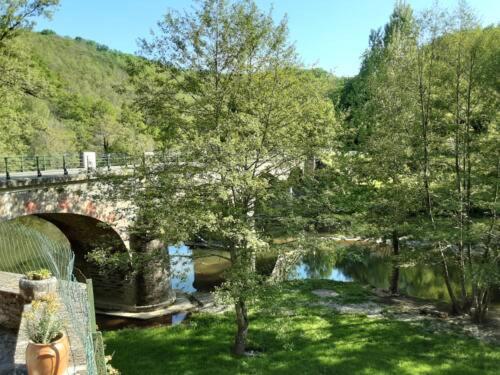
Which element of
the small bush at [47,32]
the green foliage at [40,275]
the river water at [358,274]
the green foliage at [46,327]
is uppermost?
the small bush at [47,32]

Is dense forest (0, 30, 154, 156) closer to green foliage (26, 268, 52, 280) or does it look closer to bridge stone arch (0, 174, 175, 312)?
bridge stone arch (0, 174, 175, 312)

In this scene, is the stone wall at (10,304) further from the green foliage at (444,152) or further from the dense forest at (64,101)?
the green foliage at (444,152)

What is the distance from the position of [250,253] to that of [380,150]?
7.13 m

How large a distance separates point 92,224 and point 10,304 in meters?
10.1

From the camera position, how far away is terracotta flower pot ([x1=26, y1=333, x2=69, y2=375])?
17.4 feet

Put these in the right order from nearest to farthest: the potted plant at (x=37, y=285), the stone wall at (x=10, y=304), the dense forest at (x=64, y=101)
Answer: the potted plant at (x=37, y=285) < the stone wall at (x=10, y=304) < the dense forest at (x=64, y=101)

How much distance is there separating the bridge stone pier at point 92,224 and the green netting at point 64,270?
1319 millimetres

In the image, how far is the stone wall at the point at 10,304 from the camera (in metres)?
8.41

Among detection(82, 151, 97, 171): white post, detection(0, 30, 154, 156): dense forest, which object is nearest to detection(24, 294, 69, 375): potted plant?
detection(0, 30, 154, 156): dense forest

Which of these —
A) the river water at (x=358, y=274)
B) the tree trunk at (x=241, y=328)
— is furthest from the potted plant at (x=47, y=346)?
the river water at (x=358, y=274)

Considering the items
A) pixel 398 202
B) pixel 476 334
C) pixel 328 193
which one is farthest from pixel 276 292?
pixel 476 334

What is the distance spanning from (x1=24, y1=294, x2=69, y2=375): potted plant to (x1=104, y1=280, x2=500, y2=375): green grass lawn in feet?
19.4

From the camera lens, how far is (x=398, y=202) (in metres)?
15.4

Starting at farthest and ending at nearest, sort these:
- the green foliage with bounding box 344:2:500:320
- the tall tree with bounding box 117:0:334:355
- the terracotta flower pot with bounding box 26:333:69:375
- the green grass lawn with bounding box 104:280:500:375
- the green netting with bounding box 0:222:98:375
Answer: the green foliage with bounding box 344:2:500:320 → the green grass lawn with bounding box 104:280:500:375 → the tall tree with bounding box 117:0:334:355 → the green netting with bounding box 0:222:98:375 → the terracotta flower pot with bounding box 26:333:69:375
